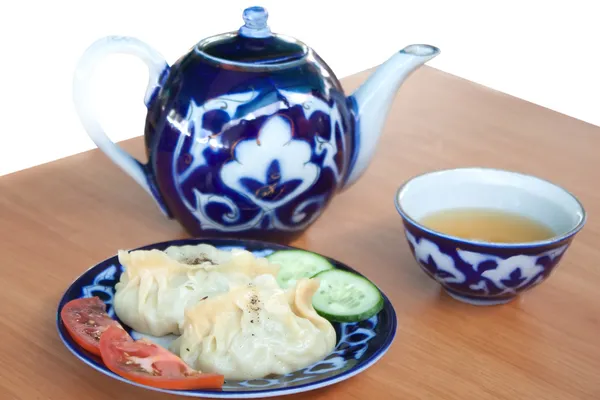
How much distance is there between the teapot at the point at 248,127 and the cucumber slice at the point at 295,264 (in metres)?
0.07

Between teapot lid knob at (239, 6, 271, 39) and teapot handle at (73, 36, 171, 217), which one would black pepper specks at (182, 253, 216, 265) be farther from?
teapot lid knob at (239, 6, 271, 39)

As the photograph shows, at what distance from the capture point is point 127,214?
1.25 metres

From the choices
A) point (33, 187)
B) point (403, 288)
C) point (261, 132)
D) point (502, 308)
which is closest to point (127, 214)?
point (33, 187)

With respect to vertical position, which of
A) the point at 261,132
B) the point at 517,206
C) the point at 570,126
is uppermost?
the point at 261,132

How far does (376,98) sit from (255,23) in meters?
0.18

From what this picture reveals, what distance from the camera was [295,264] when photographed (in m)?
1.06

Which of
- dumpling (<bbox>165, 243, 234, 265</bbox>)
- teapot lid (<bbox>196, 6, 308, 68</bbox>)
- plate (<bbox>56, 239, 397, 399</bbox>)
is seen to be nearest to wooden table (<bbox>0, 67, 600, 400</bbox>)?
plate (<bbox>56, 239, 397, 399</bbox>)

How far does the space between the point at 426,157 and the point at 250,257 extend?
500 millimetres

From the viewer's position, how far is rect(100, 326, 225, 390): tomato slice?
0.85 meters

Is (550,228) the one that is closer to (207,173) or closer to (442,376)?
(442,376)

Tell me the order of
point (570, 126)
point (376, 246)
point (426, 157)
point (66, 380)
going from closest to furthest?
1. point (66, 380)
2. point (376, 246)
3. point (426, 157)
4. point (570, 126)

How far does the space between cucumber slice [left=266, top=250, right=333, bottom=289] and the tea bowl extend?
10 centimetres

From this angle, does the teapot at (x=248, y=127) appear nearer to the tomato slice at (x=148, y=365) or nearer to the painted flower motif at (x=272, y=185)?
the painted flower motif at (x=272, y=185)

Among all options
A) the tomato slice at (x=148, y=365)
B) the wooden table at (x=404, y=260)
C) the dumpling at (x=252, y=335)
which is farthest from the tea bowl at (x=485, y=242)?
the tomato slice at (x=148, y=365)
